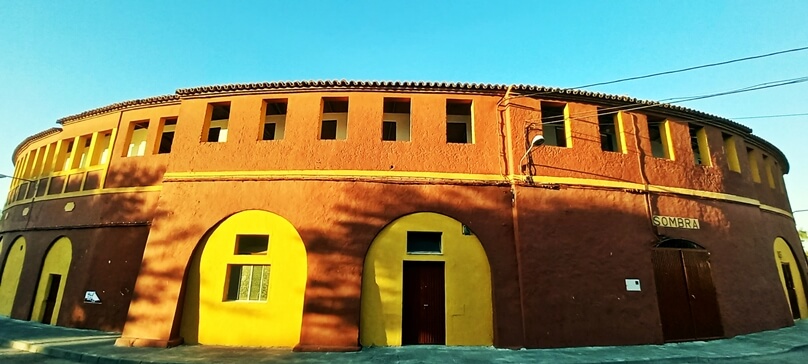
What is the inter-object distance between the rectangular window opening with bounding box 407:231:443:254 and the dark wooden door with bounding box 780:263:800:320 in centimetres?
1412

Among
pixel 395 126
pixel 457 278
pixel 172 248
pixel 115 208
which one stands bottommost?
pixel 457 278

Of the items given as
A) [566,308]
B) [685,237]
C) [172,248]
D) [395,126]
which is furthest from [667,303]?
[172,248]

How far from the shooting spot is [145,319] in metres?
9.33

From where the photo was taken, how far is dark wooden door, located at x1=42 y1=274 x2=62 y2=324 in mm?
12344

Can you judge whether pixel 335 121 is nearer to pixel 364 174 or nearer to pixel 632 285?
pixel 364 174

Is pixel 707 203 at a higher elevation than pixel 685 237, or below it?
higher

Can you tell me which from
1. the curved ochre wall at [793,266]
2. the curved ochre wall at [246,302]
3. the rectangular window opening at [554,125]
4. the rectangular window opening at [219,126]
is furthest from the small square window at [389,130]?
the curved ochre wall at [793,266]

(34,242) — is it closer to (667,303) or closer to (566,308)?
(566,308)

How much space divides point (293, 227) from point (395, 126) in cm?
495

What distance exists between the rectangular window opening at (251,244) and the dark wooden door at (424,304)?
415 cm

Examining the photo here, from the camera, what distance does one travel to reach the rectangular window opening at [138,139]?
44.6 ft

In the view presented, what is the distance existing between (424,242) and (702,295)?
8.61m

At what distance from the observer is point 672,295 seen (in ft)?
33.6

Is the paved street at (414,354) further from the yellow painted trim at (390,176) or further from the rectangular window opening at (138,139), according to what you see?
the rectangular window opening at (138,139)
